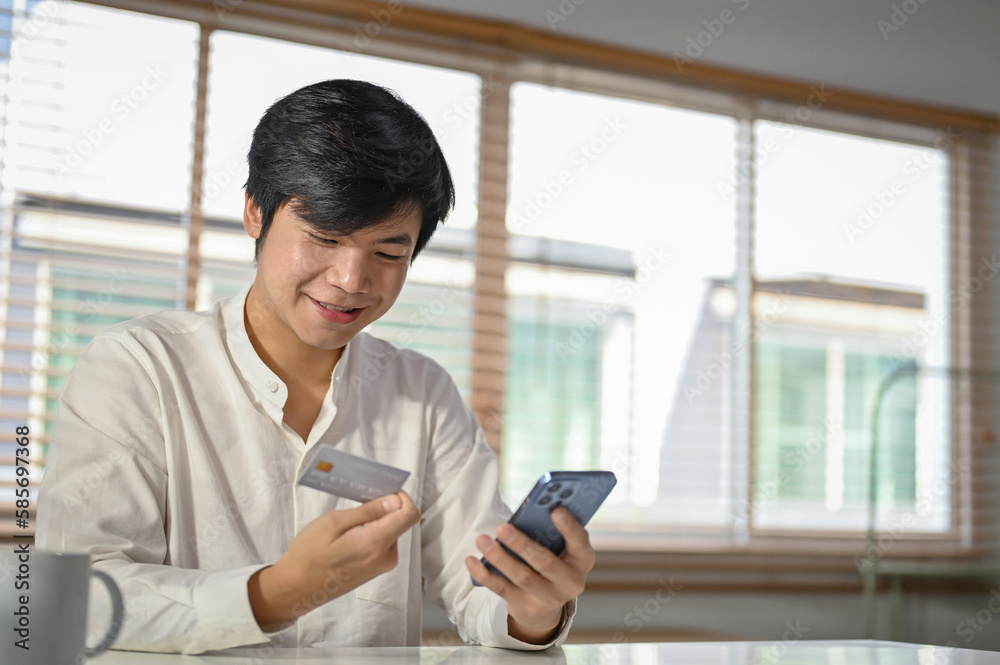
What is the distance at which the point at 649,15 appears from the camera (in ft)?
9.11

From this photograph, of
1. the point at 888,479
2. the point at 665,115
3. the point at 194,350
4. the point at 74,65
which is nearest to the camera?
the point at 194,350

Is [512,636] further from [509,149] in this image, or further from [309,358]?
[509,149]

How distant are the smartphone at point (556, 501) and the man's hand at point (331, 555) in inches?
4.3

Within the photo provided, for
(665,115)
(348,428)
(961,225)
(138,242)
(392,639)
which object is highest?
(665,115)

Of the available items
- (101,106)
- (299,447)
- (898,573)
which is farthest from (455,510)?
(898,573)

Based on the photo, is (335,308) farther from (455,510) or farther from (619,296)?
(619,296)

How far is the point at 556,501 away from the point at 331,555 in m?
0.21

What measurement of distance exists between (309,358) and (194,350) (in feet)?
0.47

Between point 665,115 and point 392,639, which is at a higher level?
point 665,115

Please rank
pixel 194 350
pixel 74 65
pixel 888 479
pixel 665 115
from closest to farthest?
pixel 194 350 < pixel 74 65 < pixel 665 115 < pixel 888 479

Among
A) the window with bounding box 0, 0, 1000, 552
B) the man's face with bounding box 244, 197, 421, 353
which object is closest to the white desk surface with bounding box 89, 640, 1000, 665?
the man's face with bounding box 244, 197, 421, 353

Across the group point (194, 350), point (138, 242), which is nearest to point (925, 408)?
point (138, 242)

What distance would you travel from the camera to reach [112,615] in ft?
2.29

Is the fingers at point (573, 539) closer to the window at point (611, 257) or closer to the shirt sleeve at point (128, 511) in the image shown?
the shirt sleeve at point (128, 511)
